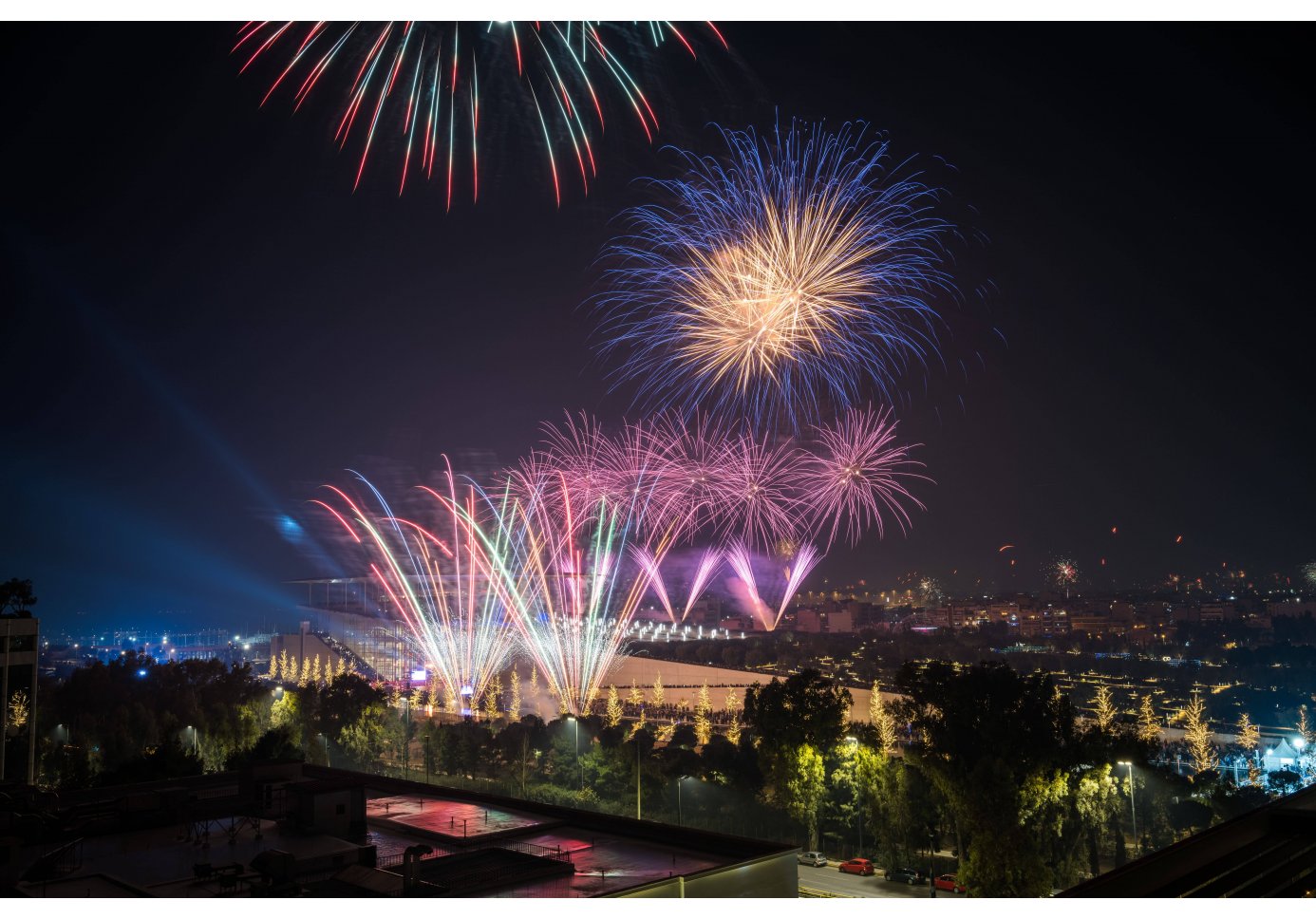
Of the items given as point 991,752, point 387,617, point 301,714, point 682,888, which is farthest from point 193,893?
point 387,617

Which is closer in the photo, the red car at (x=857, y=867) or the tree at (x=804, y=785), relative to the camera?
the red car at (x=857, y=867)

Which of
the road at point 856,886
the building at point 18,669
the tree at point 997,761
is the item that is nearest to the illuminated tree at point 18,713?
the building at point 18,669

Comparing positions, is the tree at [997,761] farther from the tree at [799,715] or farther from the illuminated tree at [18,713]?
the illuminated tree at [18,713]

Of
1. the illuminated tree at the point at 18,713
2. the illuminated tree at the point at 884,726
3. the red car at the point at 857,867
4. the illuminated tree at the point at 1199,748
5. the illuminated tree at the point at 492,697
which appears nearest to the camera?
the red car at the point at 857,867

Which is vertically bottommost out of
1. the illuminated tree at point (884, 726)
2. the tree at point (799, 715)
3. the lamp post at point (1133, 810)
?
the lamp post at point (1133, 810)

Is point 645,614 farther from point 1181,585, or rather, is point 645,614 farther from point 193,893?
point 193,893

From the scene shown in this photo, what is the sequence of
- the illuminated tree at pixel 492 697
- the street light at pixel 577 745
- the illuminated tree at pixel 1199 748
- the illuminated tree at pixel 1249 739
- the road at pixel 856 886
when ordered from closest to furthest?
the road at pixel 856 886
the street light at pixel 577 745
the illuminated tree at pixel 1199 748
the illuminated tree at pixel 1249 739
the illuminated tree at pixel 492 697

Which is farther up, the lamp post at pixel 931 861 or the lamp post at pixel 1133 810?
the lamp post at pixel 1133 810
